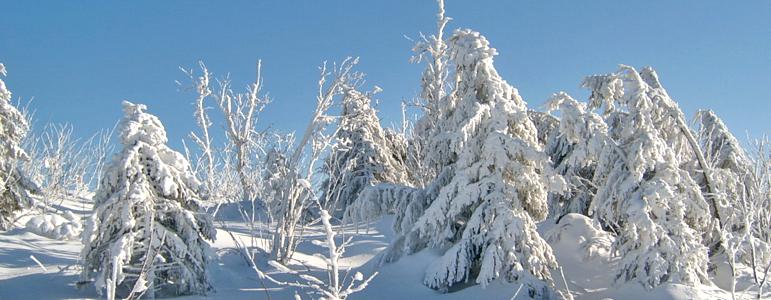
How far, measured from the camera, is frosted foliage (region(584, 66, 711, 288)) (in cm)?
1109

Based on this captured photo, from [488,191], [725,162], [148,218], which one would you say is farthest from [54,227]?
[725,162]

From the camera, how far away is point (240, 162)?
837 inches

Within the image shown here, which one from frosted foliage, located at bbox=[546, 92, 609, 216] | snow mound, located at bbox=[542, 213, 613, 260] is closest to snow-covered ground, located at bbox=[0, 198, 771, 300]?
snow mound, located at bbox=[542, 213, 613, 260]

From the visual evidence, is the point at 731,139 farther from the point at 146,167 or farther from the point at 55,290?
the point at 55,290

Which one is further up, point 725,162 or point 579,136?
point 579,136

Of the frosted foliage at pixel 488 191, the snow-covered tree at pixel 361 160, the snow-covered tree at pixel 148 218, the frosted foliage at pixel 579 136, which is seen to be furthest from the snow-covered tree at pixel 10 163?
the frosted foliage at pixel 579 136

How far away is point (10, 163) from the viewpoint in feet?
49.4

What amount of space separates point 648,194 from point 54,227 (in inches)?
566

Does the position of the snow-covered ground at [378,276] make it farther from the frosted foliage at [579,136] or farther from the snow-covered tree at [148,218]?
the frosted foliage at [579,136]

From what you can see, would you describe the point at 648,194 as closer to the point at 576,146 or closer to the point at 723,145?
the point at 576,146

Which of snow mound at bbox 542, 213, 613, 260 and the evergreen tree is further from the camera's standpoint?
snow mound at bbox 542, 213, 613, 260

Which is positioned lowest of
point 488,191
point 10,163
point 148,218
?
point 148,218

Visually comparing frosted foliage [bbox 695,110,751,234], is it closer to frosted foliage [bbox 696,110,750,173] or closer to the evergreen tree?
frosted foliage [bbox 696,110,750,173]

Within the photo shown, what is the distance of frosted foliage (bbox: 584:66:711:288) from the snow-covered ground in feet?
1.43
